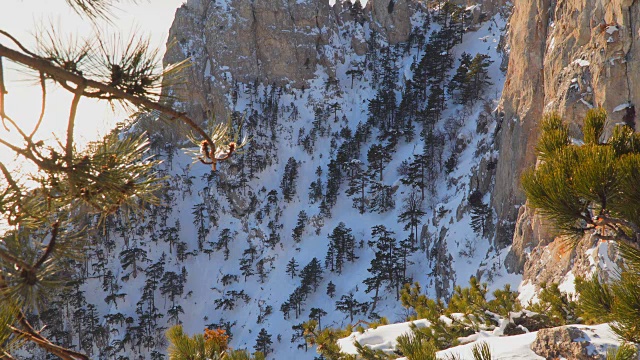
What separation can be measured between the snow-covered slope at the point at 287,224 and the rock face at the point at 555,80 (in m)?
7.86

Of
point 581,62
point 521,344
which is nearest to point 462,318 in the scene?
point 521,344

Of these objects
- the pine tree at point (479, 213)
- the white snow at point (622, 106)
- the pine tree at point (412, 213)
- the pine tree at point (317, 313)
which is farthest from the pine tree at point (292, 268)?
the white snow at point (622, 106)

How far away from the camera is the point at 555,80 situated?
1920 centimetres

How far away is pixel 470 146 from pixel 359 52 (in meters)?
30.0

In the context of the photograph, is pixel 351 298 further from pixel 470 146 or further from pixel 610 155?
pixel 610 155

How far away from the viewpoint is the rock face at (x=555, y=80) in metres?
14.5

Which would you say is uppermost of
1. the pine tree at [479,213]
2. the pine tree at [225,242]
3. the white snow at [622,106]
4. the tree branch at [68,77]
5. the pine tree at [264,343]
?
the pine tree at [225,242]

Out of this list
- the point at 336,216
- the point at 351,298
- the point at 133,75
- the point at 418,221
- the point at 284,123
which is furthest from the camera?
the point at 284,123

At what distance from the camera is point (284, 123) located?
203 ft

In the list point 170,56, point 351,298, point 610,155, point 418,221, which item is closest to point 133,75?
point 610,155

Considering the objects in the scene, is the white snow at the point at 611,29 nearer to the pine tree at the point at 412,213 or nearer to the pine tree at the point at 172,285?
the pine tree at the point at 412,213

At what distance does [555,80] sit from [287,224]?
37416 mm

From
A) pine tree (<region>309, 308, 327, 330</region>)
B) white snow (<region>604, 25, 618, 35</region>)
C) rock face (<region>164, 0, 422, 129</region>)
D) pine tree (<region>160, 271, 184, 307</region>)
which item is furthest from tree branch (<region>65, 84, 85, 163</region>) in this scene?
rock face (<region>164, 0, 422, 129</region>)

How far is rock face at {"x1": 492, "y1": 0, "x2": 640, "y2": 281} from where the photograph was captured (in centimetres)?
1446
